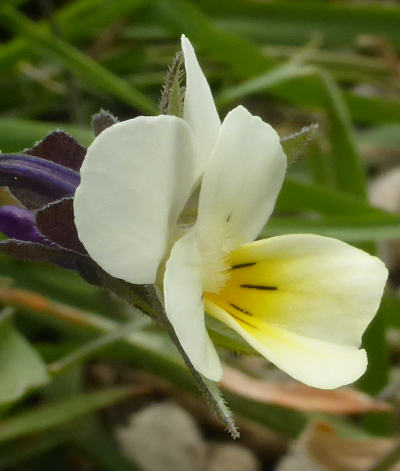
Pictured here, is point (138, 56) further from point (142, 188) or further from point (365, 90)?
point (142, 188)

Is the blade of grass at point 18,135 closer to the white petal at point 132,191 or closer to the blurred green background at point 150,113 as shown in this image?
the blurred green background at point 150,113

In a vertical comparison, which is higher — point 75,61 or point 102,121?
point 102,121

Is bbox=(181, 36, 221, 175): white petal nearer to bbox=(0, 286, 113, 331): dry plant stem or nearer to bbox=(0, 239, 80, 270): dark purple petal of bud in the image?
bbox=(0, 239, 80, 270): dark purple petal of bud

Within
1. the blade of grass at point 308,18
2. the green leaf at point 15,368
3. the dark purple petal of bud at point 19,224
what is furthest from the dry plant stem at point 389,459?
the blade of grass at point 308,18

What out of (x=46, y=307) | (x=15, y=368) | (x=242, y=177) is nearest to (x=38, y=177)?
(x=242, y=177)

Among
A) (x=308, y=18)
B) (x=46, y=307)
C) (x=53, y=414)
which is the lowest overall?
(x=53, y=414)

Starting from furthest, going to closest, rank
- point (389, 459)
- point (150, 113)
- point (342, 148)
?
point (342, 148)
point (150, 113)
point (389, 459)

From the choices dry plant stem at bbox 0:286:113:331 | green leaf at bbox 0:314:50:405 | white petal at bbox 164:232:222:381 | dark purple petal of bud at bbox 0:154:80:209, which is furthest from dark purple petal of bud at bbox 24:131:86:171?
dry plant stem at bbox 0:286:113:331

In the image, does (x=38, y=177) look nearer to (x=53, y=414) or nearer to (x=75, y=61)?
(x=53, y=414)
